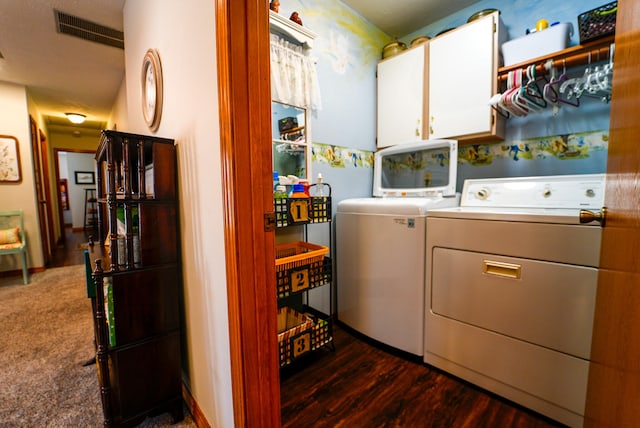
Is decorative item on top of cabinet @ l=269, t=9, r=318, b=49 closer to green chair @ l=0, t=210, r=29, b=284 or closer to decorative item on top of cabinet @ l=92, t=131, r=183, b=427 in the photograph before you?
decorative item on top of cabinet @ l=92, t=131, r=183, b=427

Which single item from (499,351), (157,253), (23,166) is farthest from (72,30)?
(499,351)

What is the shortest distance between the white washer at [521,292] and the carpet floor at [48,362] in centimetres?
141

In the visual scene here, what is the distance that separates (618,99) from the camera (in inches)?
23.9

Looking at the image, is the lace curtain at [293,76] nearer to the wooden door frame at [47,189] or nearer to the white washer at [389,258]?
the white washer at [389,258]

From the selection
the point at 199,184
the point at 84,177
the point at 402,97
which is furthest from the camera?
the point at 84,177

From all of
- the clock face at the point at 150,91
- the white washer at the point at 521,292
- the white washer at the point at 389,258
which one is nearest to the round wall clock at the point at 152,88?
the clock face at the point at 150,91

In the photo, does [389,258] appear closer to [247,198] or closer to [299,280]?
[299,280]

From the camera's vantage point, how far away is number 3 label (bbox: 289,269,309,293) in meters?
1.49

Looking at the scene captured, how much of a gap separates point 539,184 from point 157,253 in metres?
2.02

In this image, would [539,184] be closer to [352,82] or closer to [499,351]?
[499,351]

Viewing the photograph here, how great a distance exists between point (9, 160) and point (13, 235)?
955 millimetres

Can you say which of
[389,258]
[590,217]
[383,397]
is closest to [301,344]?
[383,397]

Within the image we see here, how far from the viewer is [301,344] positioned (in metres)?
1.55

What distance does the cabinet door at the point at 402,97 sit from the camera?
203cm
